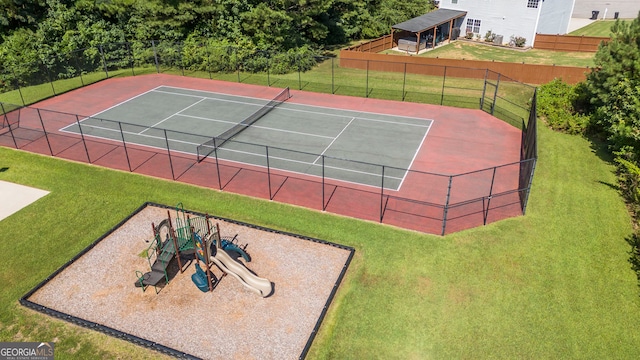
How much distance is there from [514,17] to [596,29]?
1715 cm

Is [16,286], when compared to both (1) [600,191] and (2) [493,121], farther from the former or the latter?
(2) [493,121]

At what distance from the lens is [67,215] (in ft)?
65.1

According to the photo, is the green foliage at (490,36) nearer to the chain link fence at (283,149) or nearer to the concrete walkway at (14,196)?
the chain link fence at (283,149)

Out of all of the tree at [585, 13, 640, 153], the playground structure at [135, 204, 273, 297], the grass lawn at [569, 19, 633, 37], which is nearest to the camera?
the playground structure at [135, 204, 273, 297]

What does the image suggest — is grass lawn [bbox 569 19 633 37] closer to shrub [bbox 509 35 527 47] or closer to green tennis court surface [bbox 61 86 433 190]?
shrub [bbox 509 35 527 47]

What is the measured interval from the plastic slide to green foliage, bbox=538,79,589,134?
2298 cm

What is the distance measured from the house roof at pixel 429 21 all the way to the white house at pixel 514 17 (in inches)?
48.6

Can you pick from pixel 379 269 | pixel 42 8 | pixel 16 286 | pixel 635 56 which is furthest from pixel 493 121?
pixel 42 8

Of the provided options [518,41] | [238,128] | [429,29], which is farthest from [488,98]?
[238,128]

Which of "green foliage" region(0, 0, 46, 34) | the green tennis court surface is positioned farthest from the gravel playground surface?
"green foliage" region(0, 0, 46, 34)

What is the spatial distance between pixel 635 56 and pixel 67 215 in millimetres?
30572

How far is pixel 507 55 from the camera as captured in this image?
4609 cm

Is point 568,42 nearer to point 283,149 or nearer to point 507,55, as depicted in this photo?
point 507,55

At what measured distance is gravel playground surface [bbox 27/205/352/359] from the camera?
13.5m
